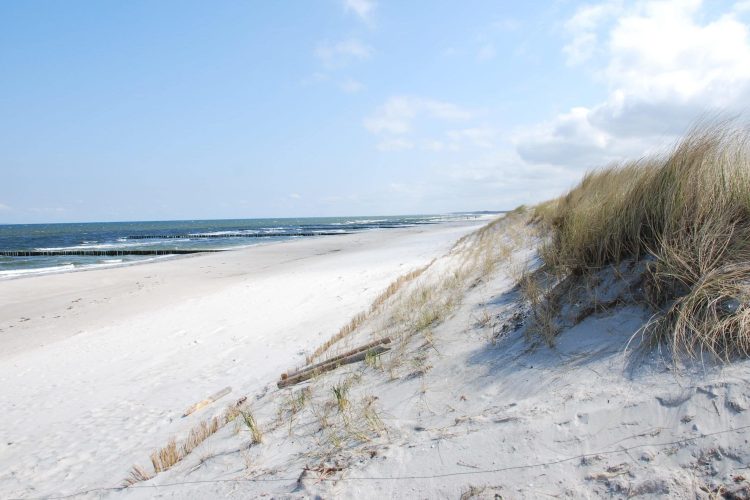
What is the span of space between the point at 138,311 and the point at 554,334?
11.2m

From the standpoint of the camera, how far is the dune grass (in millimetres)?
2930

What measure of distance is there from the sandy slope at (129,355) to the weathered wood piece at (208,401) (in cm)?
14

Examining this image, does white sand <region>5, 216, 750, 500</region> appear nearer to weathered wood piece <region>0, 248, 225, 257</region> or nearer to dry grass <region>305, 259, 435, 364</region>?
dry grass <region>305, 259, 435, 364</region>

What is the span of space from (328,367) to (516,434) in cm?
278

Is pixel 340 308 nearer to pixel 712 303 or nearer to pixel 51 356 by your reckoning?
pixel 51 356

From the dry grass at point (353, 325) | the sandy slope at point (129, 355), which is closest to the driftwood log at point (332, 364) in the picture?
the sandy slope at point (129, 355)

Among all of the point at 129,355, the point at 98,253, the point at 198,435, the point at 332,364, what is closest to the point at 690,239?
the point at 332,364

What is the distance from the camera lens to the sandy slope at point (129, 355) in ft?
14.7

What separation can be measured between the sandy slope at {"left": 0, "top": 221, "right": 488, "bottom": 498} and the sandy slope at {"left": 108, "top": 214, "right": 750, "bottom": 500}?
1495 millimetres

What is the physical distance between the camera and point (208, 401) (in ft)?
17.3

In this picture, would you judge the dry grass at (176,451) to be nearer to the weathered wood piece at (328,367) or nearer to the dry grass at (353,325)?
the weathered wood piece at (328,367)

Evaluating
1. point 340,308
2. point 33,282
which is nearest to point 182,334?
point 340,308

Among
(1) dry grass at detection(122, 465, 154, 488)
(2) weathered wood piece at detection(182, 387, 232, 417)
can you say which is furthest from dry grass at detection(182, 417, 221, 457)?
(2) weathered wood piece at detection(182, 387, 232, 417)

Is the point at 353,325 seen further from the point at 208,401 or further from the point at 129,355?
the point at 129,355
